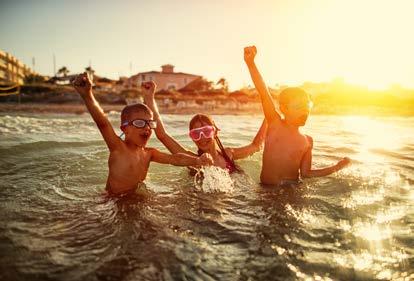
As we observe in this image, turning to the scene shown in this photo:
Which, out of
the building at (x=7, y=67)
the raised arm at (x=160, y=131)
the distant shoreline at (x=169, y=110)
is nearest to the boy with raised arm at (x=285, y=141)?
the raised arm at (x=160, y=131)

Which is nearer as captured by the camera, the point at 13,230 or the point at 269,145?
the point at 13,230

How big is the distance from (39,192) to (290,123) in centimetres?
351

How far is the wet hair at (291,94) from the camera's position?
4.54 meters

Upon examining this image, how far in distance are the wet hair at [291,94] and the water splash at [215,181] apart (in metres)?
1.34

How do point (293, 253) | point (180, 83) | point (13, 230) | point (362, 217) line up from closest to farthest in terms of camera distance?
point (293, 253) < point (13, 230) < point (362, 217) < point (180, 83)

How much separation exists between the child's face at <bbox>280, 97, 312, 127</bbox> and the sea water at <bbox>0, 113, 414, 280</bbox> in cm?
94

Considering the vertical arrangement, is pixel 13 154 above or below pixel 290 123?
below

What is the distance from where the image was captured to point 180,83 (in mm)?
73562

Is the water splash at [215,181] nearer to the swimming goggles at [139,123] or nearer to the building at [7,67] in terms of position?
the swimming goggles at [139,123]

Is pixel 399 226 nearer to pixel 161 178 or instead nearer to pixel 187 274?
pixel 187 274

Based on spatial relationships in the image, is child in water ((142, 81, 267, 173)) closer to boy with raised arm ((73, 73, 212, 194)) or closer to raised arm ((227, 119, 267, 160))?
raised arm ((227, 119, 267, 160))

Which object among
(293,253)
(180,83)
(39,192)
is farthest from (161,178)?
(180,83)

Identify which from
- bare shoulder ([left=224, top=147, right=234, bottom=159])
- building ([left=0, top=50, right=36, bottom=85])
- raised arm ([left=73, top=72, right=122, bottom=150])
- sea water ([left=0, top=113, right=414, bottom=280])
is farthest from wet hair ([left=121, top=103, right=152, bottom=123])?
building ([left=0, top=50, right=36, bottom=85])

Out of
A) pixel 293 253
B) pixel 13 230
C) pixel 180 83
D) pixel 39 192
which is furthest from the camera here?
pixel 180 83
